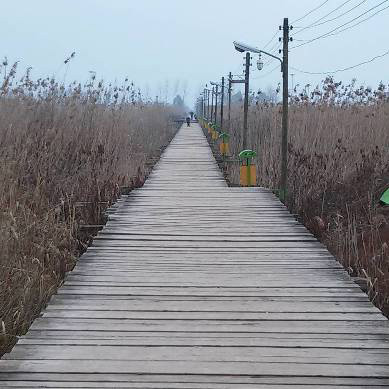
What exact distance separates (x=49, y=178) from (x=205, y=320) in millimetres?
4342

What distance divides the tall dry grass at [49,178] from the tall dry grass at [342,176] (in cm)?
226

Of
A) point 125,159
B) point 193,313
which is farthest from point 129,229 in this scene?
point 125,159

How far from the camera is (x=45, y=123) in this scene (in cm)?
833

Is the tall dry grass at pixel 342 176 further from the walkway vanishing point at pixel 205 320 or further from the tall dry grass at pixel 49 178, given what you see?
the tall dry grass at pixel 49 178

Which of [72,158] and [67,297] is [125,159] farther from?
[67,297]

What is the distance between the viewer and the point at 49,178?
6867mm

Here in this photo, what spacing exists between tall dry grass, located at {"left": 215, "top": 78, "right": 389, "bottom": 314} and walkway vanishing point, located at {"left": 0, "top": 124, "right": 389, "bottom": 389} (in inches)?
18.6

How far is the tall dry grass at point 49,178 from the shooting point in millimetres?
3670

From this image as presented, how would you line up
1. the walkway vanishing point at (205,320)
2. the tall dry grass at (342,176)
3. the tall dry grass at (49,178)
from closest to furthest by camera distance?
1. the walkway vanishing point at (205,320)
2. the tall dry grass at (49,178)
3. the tall dry grass at (342,176)

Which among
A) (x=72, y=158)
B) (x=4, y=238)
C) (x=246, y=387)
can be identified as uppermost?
(x=72, y=158)

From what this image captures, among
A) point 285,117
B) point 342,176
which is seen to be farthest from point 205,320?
point 285,117

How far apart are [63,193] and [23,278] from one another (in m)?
3.12

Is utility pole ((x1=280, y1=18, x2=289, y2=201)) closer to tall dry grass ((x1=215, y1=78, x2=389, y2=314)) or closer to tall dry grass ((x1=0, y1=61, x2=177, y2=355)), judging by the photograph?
tall dry grass ((x1=215, y1=78, x2=389, y2=314))

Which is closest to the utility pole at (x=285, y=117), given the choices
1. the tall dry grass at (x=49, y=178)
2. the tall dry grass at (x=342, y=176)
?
the tall dry grass at (x=342, y=176)
